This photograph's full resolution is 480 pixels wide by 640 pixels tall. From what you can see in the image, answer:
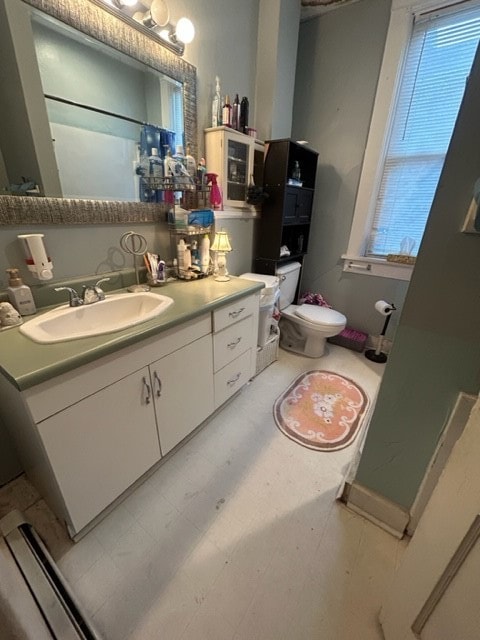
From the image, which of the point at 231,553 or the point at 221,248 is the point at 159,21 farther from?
the point at 231,553

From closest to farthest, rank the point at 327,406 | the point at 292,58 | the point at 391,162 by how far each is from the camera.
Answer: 1. the point at 327,406
2. the point at 292,58
3. the point at 391,162

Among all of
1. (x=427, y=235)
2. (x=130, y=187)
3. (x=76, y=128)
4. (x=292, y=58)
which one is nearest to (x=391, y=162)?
(x=292, y=58)

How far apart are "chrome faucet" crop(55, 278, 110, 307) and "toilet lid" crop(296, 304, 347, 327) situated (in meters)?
1.51

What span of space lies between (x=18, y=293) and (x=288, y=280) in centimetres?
183

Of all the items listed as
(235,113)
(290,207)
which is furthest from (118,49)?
(290,207)

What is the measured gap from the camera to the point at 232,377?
1.66 metres

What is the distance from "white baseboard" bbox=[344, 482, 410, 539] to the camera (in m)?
1.07

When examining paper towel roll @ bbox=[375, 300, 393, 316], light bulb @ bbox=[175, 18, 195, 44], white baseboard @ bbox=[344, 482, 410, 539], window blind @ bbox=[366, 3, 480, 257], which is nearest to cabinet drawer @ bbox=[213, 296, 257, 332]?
white baseboard @ bbox=[344, 482, 410, 539]

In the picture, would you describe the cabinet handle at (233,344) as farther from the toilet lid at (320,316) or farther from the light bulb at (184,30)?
the light bulb at (184,30)

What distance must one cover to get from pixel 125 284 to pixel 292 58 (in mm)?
2031

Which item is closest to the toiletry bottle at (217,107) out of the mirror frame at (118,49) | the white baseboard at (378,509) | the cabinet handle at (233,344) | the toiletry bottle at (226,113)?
the toiletry bottle at (226,113)

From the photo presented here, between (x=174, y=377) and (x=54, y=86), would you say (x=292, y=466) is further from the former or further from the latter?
(x=54, y=86)

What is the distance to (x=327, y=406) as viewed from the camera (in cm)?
181

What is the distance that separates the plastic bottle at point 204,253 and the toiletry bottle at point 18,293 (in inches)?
34.6
